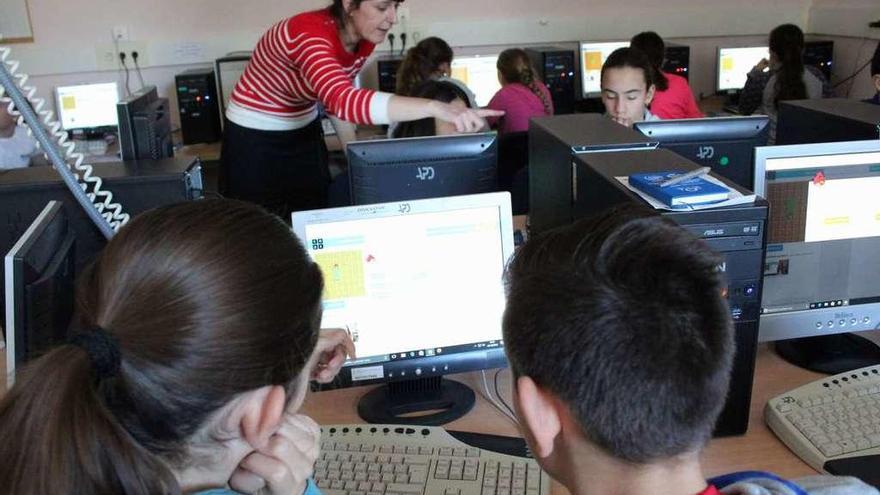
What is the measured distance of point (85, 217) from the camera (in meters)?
1.43

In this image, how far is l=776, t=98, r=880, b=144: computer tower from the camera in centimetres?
158

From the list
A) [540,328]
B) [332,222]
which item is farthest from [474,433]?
[540,328]

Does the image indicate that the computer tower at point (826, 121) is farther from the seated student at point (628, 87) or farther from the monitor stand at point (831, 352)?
the seated student at point (628, 87)

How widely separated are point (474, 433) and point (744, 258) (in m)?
0.50

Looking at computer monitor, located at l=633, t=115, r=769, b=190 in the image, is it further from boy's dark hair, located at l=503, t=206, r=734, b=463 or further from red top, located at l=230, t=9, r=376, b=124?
boy's dark hair, located at l=503, t=206, r=734, b=463

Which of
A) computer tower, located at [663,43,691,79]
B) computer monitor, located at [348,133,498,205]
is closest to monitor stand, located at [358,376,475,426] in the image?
computer monitor, located at [348,133,498,205]

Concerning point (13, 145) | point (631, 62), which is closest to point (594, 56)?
point (631, 62)

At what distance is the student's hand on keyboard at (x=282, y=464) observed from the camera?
3.00 ft

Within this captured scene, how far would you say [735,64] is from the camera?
4.99 metres

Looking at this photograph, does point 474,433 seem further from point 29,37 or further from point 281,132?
point 29,37

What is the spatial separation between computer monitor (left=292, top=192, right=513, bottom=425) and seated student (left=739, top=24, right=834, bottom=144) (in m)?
3.38

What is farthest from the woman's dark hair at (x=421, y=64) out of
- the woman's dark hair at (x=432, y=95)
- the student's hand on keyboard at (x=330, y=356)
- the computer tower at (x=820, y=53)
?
the student's hand on keyboard at (x=330, y=356)

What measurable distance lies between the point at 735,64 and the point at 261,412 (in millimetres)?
4843

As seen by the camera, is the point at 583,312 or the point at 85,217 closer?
the point at 583,312
